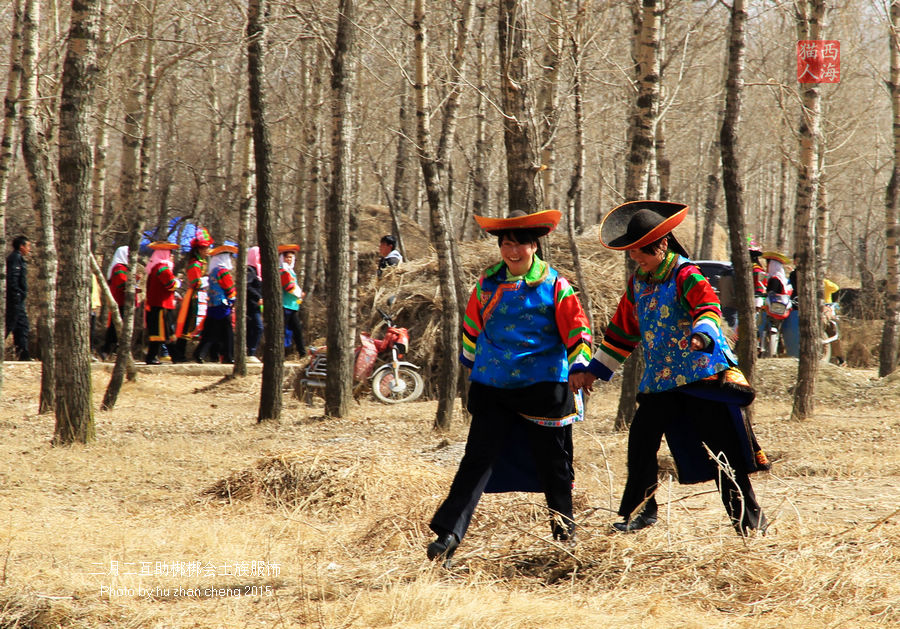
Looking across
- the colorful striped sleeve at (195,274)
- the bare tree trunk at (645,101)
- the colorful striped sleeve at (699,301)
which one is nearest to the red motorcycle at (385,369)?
the colorful striped sleeve at (195,274)

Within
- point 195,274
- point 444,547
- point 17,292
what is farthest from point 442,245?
point 17,292

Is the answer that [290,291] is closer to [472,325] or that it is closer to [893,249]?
[893,249]

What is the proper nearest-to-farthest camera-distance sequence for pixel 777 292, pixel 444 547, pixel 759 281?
pixel 444 547 → pixel 777 292 → pixel 759 281

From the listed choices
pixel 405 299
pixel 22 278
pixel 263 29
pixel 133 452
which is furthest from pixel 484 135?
pixel 133 452

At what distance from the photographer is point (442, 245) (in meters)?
9.68

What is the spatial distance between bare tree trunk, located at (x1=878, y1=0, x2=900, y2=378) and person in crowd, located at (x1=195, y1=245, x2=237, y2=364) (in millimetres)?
10249

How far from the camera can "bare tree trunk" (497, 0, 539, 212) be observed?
8.53 m

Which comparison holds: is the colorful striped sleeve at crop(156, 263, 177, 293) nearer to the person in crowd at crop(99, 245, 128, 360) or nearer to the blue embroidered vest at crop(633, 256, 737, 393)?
the person in crowd at crop(99, 245, 128, 360)

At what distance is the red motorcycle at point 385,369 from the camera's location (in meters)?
12.6

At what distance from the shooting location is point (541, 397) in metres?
4.61

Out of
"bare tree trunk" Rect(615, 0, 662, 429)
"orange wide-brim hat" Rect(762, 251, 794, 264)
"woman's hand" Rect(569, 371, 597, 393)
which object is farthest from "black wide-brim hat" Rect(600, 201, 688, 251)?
"orange wide-brim hat" Rect(762, 251, 794, 264)

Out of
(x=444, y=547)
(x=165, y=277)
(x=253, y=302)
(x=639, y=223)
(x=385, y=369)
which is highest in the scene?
(x=165, y=277)

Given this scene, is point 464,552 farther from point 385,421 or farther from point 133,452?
point 385,421

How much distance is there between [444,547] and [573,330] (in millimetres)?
1217
